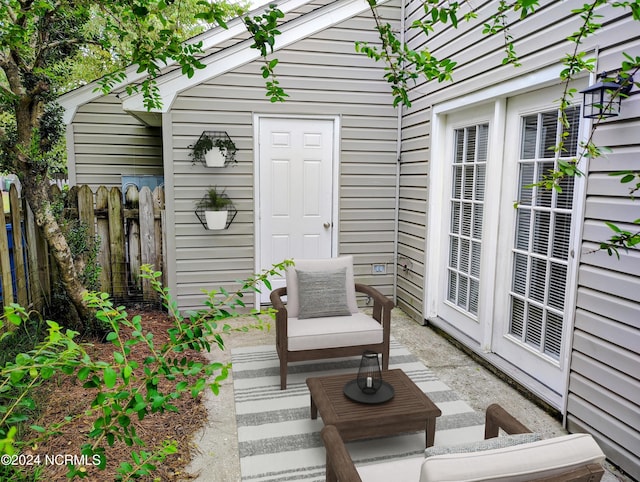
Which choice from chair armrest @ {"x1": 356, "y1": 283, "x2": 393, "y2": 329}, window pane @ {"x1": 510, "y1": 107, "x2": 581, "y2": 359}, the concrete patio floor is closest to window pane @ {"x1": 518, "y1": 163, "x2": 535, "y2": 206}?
window pane @ {"x1": 510, "y1": 107, "x2": 581, "y2": 359}

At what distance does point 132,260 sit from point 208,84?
2057mm

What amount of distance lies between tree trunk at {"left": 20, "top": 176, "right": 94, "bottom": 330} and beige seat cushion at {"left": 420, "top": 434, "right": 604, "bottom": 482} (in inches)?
121

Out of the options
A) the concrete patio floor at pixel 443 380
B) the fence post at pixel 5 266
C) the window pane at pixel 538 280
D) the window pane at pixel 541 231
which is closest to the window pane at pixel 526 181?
the window pane at pixel 541 231

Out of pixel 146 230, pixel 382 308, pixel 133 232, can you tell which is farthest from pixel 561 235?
pixel 133 232

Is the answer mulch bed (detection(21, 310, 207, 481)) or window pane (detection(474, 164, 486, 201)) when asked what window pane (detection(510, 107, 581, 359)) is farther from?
mulch bed (detection(21, 310, 207, 481))

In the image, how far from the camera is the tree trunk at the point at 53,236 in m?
3.52

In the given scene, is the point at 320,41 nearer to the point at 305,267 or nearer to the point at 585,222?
the point at 305,267

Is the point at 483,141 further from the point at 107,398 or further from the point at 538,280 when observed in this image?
the point at 107,398

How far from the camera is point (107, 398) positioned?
1.20 meters

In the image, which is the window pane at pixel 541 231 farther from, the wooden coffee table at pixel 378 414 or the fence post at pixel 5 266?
the fence post at pixel 5 266

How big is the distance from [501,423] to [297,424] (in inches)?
54.8

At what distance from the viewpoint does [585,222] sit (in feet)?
8.77

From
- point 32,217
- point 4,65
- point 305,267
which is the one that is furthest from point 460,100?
point 32,217

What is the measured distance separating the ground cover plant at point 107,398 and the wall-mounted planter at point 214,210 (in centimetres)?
130
